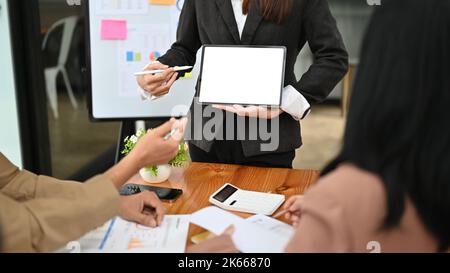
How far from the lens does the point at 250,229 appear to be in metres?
1.14

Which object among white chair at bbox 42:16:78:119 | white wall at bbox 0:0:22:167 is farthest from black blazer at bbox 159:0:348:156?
white chair at bbox 42:16:78:119

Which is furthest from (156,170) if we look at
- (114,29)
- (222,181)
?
(114,29)

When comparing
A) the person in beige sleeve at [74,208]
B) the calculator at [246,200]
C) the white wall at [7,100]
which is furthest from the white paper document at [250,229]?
the white wall at [7,100]

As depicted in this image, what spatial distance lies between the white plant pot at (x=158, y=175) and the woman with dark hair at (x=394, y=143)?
0.73m

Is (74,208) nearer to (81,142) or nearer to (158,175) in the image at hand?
(158,175)

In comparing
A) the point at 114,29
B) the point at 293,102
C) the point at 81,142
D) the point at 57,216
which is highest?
the point at 114,29

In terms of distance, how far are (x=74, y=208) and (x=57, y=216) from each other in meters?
0.04

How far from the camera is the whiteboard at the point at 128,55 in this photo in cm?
217

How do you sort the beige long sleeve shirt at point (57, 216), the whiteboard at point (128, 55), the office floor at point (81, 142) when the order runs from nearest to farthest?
1. the beige long sleeve shirt at point (57, 216)
2. the whiteboard at point (128, 55)
3. the office floor at point (81, 142)

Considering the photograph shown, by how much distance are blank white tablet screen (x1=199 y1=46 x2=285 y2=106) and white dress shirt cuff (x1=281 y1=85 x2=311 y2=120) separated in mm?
69

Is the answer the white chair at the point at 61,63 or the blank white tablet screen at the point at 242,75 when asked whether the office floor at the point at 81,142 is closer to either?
the white chair at the point at 61,63

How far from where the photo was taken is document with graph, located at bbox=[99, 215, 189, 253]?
42.3 inches

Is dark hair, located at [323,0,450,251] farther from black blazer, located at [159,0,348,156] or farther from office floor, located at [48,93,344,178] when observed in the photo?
office floor, located at [48,93,344,178]
